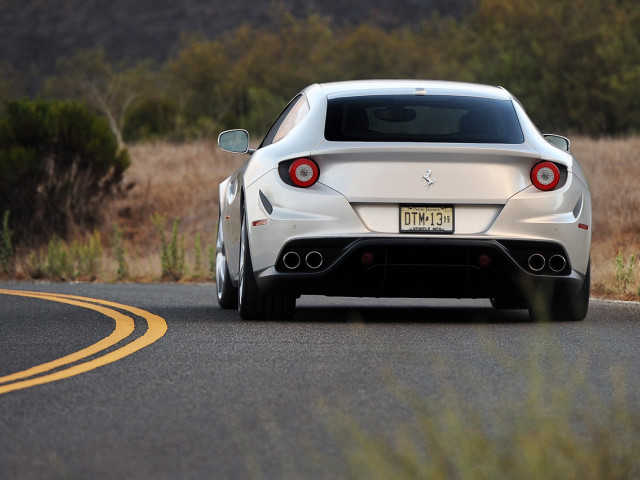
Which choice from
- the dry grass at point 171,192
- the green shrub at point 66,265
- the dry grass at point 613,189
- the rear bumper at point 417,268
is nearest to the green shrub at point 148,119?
the dry grass at point 171,192

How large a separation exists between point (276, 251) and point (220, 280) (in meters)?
2.35

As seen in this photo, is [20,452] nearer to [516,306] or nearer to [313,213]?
[313,213]

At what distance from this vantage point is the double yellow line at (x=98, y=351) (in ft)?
21.6

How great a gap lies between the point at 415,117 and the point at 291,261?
4.86 feet

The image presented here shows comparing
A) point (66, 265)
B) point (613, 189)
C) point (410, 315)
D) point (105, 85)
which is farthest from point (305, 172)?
point (105, 85)

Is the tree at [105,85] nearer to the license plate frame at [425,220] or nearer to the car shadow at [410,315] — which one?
the car shadow at [410,315]

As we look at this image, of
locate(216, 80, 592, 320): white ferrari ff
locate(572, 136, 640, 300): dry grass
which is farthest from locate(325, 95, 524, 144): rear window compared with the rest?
locate(572, 136, 640, 300): dry grass

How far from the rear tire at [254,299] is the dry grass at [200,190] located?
1925cm

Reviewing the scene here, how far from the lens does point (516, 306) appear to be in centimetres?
1116

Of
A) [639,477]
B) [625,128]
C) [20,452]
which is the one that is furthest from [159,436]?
[625,128]

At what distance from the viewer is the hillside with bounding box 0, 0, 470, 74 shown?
183m

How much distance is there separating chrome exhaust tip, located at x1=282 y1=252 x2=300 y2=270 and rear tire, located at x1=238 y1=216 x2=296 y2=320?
39 centimetres

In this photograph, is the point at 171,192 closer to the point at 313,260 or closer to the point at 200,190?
the point at 200,190

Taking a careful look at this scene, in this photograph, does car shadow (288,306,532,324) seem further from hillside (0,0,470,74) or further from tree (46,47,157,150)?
hillside (0,0,470,74)
